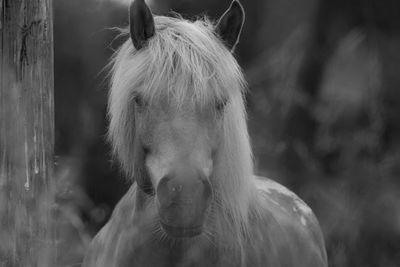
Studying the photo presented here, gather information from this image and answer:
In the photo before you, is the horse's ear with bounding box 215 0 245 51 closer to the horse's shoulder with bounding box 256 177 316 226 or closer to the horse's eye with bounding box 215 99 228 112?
the horse's eye with bounding box 215 99 228 112

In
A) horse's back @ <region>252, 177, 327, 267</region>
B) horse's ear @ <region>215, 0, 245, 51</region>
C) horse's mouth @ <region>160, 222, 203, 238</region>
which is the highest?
horse's ear @ <region>215, 0, 245, 51</region>

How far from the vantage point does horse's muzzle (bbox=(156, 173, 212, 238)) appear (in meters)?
1.61

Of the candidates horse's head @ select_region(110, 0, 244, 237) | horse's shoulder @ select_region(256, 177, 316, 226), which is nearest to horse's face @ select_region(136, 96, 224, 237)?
horse's head @ select_region(110, 0, 244, 237)

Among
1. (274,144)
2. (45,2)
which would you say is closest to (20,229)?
(45,2)

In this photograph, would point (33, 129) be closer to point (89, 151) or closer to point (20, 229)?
point (20, 229)

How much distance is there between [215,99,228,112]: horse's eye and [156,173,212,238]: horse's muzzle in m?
0.35

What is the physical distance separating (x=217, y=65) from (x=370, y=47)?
1.13m

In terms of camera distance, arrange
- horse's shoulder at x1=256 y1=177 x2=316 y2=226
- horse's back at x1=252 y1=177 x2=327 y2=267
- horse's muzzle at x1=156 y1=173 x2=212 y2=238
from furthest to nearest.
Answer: horse's shoulder at x1=256 y1=177 x2=316 y2=226 < horse's back at x1=252 y1=177 x2=327 y2=267 < horse's muzzle at x1=156 y1=173 x2=212 y2=238

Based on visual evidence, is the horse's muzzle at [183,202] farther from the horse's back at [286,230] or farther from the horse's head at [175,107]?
the horse's back at [286,230]

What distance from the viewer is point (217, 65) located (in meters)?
2.02

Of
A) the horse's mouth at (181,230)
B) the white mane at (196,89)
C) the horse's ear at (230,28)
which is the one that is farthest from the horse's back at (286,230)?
the horse's ear at (230,28)

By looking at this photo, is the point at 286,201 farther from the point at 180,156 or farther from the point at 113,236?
the point at 180,156

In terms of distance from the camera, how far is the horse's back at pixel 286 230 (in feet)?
8.29

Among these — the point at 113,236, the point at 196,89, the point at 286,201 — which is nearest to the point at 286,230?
the point at 286,201
